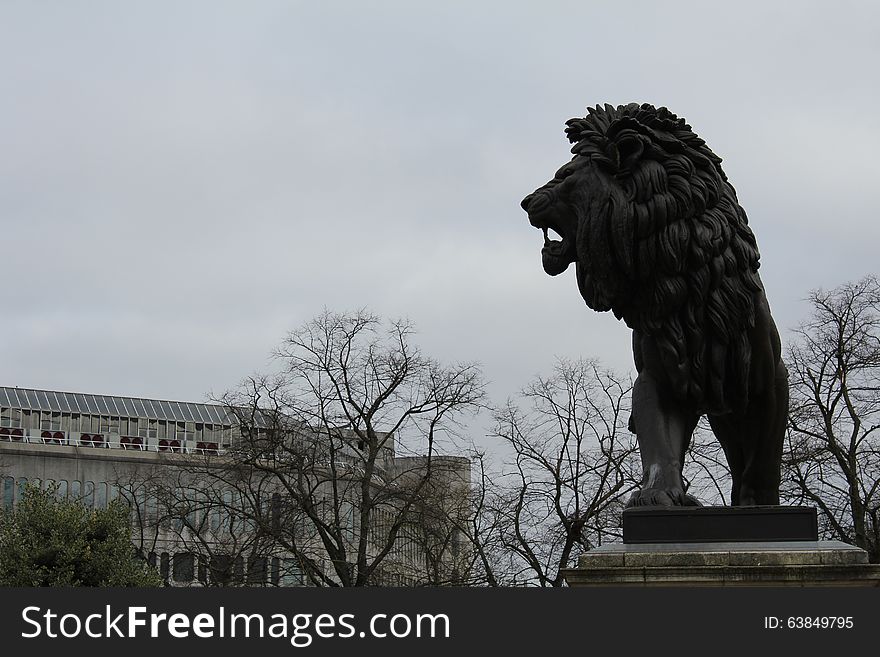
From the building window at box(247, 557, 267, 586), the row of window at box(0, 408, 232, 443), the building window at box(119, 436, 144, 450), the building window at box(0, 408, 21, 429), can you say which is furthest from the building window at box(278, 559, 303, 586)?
the row of window at box(0, 408, 232, 443)

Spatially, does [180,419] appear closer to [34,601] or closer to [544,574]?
[544,574]

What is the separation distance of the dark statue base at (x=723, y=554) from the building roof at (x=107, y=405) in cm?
8003

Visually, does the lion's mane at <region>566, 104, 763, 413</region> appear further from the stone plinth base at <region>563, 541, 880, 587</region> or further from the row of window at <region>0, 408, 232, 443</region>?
the row of window at <region>0, 408, 232, 443</region>

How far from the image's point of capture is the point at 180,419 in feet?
299

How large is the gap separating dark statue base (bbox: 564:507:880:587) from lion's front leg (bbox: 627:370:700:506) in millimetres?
205

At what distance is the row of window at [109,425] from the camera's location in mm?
85375

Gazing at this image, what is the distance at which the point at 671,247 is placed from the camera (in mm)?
7621

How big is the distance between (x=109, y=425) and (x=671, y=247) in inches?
3349

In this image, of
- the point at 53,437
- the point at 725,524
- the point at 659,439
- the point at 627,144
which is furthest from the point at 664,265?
the point at 53,437

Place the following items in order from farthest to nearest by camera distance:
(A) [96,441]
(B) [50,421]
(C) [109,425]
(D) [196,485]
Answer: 1. (C) [109,425]
2. (B) [50,421]
3. (A) [96,441]
4. (D) [196,485]

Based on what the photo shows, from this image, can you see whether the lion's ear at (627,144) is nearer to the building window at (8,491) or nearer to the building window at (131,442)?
the building window at (8,491)

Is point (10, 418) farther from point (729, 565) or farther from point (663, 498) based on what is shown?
point (729, 565)

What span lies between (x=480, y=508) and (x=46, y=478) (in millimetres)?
50919

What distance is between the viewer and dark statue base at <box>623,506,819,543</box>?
24.4ft
